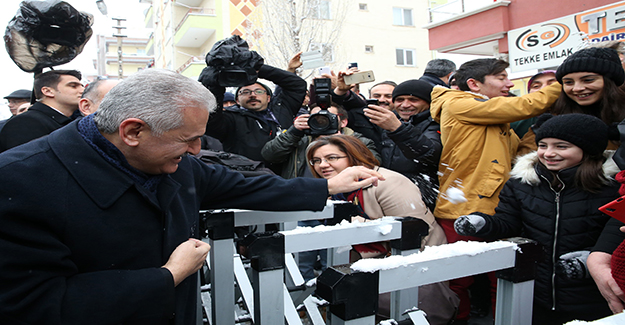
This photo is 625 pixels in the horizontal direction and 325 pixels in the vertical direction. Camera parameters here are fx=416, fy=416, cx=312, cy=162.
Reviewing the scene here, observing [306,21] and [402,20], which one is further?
[402,20]

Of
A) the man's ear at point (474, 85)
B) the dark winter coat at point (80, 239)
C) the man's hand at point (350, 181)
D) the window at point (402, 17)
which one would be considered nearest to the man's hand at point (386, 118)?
the man's ear at point (474, 85)

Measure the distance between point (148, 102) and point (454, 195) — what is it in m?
1.99

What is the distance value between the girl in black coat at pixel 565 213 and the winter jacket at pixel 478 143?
1.14 ft

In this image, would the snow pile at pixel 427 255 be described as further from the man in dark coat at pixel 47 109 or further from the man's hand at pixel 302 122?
the man in dark coat at pixel 47 109

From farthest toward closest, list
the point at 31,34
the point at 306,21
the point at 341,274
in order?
the point at 306,21
the point at 31,34
the point at 341,274

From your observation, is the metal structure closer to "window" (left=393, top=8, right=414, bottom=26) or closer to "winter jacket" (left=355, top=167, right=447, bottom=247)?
"winter jacket" (left=355, top=167, right=447, bottom=247)

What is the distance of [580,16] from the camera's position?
25.3 ft

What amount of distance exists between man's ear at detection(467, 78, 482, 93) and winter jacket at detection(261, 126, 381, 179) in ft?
2.90

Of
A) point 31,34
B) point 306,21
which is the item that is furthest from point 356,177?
point 306,21

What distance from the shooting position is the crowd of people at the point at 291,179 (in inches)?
45.1

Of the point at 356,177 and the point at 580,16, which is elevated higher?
the point at 580,16

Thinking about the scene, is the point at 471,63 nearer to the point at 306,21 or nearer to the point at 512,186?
the point at 512,186

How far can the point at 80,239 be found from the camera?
118cm

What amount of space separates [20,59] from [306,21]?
1337 cm
